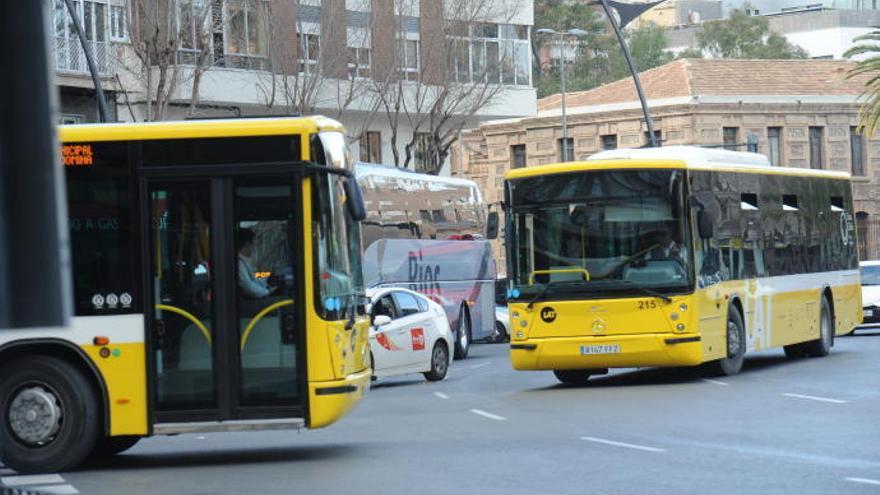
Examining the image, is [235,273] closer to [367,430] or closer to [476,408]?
[367,430]

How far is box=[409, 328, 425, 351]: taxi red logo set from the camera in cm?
2550

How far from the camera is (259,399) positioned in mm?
13383

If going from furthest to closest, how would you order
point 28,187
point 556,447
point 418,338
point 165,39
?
point 165,39, point 418,338, point 556,447, point 28,187

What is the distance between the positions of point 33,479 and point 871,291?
101ft

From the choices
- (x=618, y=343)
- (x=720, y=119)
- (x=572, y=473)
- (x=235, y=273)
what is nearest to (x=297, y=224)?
(x=235, y=273)

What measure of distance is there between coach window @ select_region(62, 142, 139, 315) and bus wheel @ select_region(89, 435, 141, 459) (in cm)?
169

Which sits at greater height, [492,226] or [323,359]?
[492,226]

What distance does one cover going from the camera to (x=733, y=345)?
23.6 metres

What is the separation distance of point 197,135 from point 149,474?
270cm

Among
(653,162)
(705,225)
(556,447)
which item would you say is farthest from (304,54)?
(556,447)

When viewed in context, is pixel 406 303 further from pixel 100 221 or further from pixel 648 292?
pixel 100 221

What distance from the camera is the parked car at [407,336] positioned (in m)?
24.5

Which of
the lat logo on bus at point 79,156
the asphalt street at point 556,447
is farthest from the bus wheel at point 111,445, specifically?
the lat logo on bus at point 79,156

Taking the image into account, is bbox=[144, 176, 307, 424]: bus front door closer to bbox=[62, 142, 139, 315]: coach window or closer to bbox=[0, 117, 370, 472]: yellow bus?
bbox=[0, 117, 370, 472]: yellow bus
